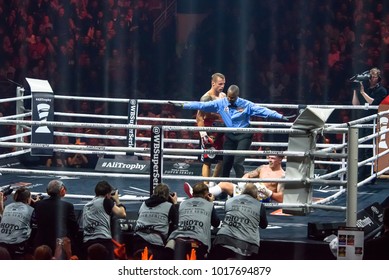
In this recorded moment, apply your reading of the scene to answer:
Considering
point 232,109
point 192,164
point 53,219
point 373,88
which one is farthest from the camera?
point 192,164

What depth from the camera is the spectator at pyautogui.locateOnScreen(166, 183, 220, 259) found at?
7.33m

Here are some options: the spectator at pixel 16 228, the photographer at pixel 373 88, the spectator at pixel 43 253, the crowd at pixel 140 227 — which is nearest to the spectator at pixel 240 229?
the crowd at pixel 140 227

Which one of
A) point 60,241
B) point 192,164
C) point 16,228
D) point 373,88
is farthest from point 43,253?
point 373,88

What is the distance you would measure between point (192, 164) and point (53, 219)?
11.9 feet

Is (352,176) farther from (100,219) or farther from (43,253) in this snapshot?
(43,253)

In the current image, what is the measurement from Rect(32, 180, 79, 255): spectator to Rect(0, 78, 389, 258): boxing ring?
60 centimetres

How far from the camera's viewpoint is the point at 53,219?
7391 millimetres

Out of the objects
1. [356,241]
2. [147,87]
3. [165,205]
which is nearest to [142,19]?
[147,87]

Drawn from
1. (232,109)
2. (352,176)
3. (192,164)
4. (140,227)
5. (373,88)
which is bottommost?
(140,227)

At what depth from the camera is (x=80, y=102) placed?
13.0 meters

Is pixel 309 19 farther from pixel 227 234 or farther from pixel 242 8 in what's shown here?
pixel 227 234

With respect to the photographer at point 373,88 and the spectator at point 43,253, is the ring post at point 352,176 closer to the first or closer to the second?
the spectator at point 43,253

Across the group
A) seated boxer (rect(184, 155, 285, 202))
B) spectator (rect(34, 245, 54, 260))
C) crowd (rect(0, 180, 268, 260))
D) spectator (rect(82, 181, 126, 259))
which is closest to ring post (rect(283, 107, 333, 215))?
crowd (rect(0, 180, 268, 260))

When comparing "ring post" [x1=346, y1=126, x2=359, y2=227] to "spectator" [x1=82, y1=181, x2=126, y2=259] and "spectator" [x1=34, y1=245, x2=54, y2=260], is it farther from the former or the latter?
"spectator" [x1=34, y1=245, x2=54, y2=260]
